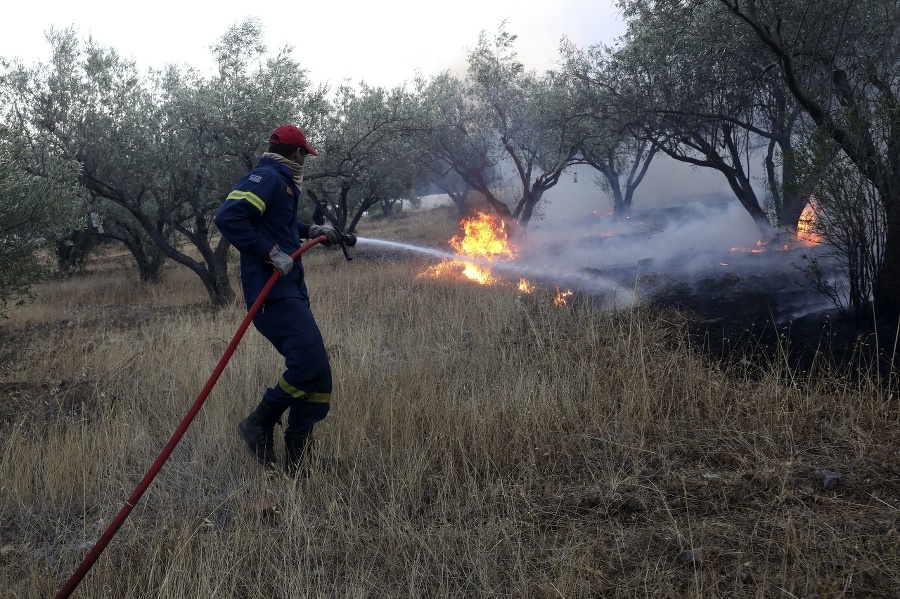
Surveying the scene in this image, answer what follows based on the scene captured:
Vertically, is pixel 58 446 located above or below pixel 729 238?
below

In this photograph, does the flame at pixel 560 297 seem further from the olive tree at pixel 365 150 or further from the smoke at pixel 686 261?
the olive tree at pixel 365 150

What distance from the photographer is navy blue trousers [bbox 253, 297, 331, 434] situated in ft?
11.1

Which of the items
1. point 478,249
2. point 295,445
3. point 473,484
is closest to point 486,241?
point 478,249

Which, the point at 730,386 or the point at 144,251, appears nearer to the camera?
the point at 730,386

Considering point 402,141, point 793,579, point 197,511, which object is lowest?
point 197,511

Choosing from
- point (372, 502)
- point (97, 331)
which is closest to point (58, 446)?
point (372, 502)

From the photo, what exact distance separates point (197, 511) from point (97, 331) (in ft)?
21.5

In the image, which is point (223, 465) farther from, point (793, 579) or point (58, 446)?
point (793, 579)

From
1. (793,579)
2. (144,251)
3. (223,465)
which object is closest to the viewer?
(793,579)

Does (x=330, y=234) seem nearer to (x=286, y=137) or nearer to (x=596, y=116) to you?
(x=286, y=137)

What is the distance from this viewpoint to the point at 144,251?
17.0 metres

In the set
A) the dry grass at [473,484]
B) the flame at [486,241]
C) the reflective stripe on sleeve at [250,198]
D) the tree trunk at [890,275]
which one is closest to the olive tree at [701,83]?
the tree trunk at [890,275]

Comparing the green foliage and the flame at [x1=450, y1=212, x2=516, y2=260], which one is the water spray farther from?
the green foliage

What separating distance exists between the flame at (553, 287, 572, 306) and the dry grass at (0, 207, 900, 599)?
101 inches
